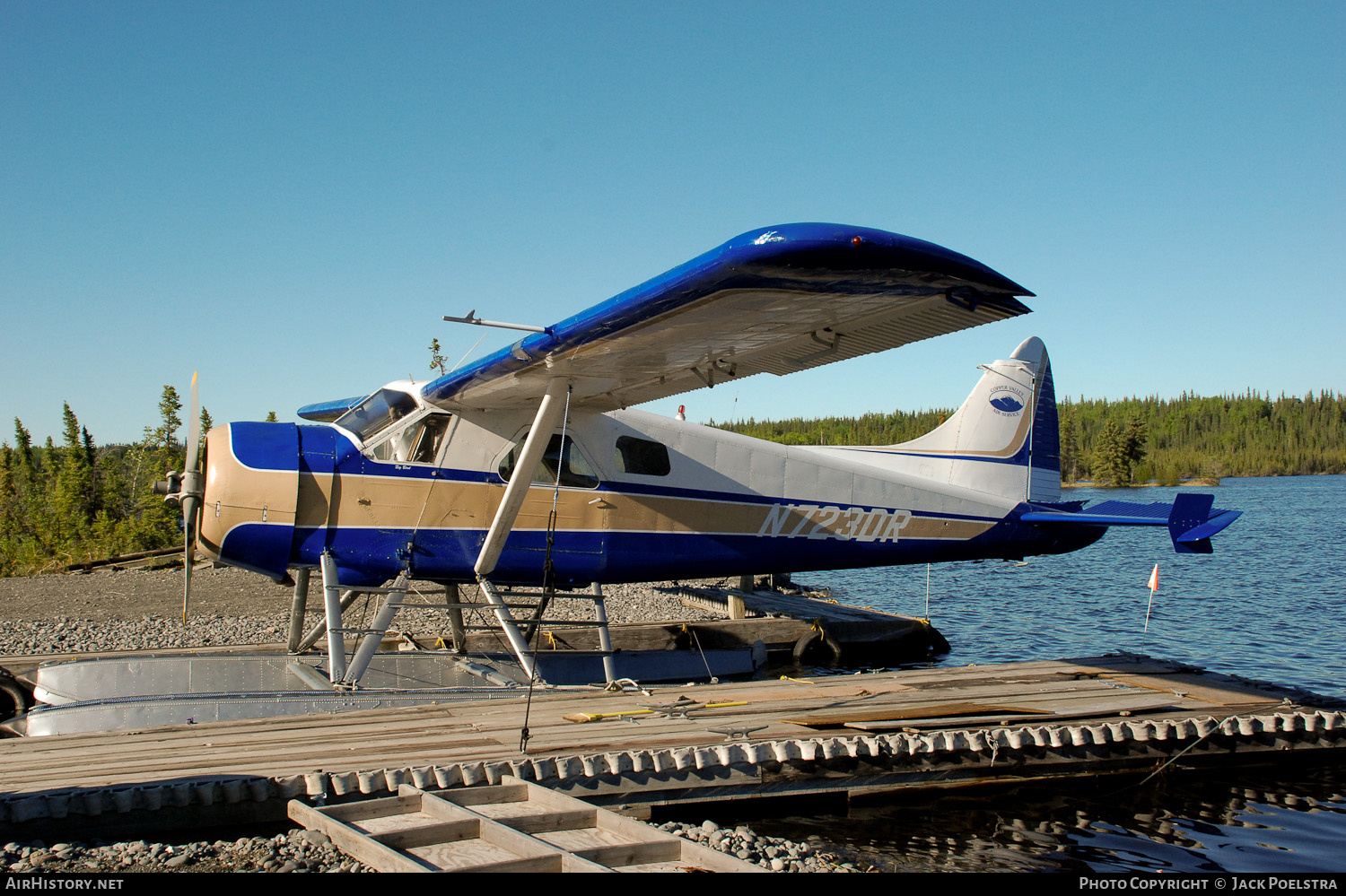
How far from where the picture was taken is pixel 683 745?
5676 millimetres

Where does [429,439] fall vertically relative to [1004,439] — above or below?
below

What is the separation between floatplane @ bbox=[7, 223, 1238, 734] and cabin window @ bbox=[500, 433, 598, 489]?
0.02 metres

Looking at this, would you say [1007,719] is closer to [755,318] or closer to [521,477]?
[755,318]

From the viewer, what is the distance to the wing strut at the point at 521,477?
717 centimetres

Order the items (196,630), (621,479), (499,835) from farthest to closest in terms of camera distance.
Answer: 1. (196,630)
2. (621,479)
3. (499,835)

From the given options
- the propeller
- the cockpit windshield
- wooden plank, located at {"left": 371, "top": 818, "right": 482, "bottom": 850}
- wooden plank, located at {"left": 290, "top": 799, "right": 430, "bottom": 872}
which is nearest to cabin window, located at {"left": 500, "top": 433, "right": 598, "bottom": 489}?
the cockpit windshield

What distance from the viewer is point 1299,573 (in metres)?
24.0

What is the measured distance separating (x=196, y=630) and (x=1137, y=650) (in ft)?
46.8

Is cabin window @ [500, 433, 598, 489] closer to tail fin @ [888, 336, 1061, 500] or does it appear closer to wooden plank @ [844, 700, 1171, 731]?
wooden plank @ [844, 700, 1171, 731]

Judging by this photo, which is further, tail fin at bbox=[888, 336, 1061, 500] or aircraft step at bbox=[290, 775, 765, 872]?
tail fin at bbox=[888, 336, 1061, 500]

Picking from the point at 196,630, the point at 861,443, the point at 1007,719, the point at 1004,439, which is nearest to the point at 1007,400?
the point at 1004,439

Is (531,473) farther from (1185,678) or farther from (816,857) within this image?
(1185,678)

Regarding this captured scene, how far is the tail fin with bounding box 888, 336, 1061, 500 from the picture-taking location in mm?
10359

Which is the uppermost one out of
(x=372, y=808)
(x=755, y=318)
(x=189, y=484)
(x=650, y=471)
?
(x=755, y=318)
